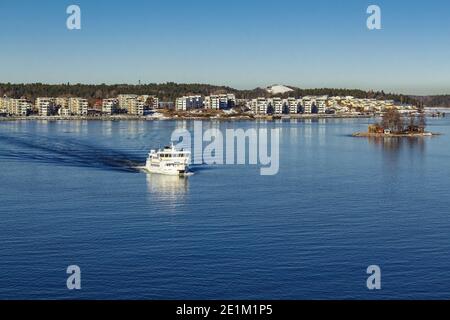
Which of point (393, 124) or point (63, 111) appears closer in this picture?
point (393, 124)

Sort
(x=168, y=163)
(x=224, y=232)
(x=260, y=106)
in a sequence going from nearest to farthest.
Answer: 1. (x=224, y=232)
2. (x=168, y=163)
3. (x=260, y=106)

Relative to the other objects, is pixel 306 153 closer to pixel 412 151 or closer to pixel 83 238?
pixel 412 151

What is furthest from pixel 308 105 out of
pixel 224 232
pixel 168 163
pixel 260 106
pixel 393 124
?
pixel 224 232

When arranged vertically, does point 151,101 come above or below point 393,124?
above

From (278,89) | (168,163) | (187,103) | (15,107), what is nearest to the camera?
(168,163)

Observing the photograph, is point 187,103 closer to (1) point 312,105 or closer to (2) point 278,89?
(1) point 312,105

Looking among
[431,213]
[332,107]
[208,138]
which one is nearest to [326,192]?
[431,213]

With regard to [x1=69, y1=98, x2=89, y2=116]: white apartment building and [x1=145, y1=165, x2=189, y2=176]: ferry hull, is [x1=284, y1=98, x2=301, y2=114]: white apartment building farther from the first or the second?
[x1=145, y1=165, x2=189, y2=176]: ferry hull

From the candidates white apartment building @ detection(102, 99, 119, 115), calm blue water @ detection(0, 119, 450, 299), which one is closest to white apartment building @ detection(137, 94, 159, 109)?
white apartment building @ detection(102, 99, 119, 115)
